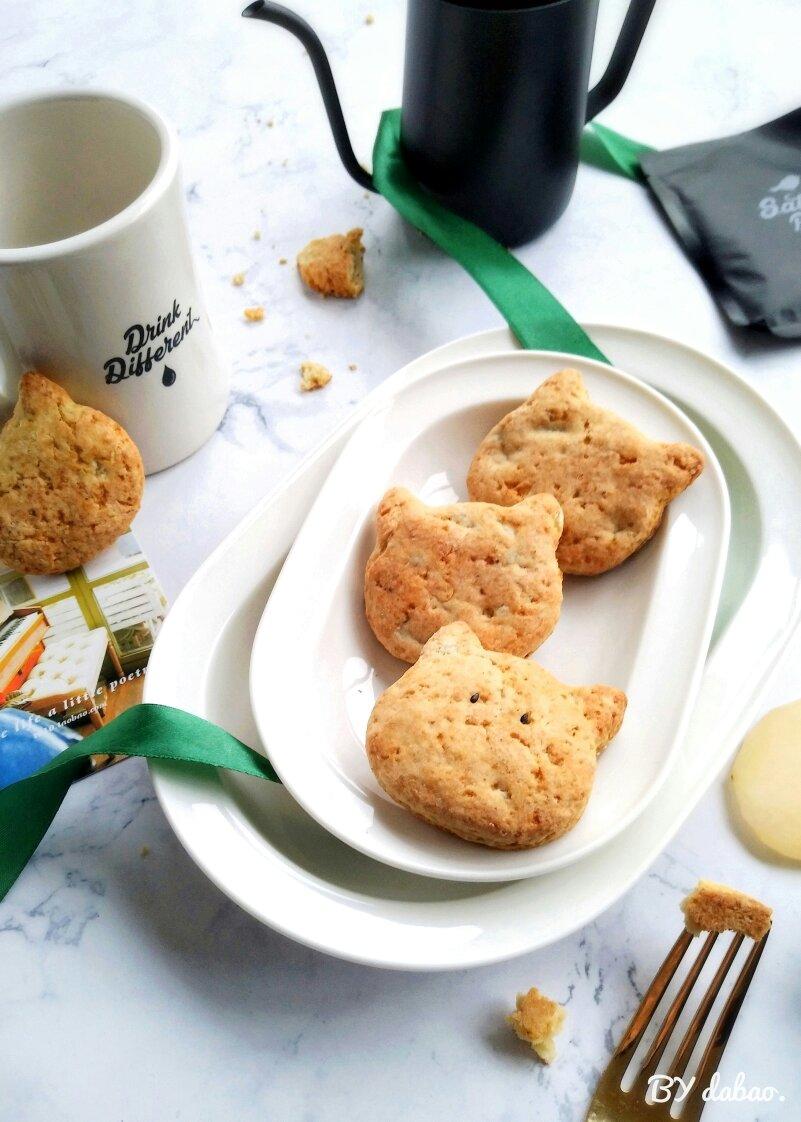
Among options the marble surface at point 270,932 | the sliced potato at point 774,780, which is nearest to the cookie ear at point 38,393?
the marble surface at point 270,932

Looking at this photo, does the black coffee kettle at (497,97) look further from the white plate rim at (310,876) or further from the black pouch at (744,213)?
the white plate rim at (310,876)

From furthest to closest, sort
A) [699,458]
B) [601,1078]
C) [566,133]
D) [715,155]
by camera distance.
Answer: [715,155], [566,133], [699,458], [601,1078]

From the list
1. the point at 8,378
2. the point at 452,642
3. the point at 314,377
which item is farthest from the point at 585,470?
the point at 8,378

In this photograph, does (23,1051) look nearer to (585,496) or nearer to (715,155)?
(585,496)

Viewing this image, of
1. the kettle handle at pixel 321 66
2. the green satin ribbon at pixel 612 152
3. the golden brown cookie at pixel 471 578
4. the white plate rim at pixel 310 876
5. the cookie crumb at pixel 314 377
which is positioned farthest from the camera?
the green satin ribbon at pixel 612 152

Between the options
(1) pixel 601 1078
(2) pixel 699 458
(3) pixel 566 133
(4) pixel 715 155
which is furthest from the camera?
(4) pixel 715 155

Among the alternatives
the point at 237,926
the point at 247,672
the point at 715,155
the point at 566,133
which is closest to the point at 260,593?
the point at 247,672

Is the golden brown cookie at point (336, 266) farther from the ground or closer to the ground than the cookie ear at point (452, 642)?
farther from the ground
